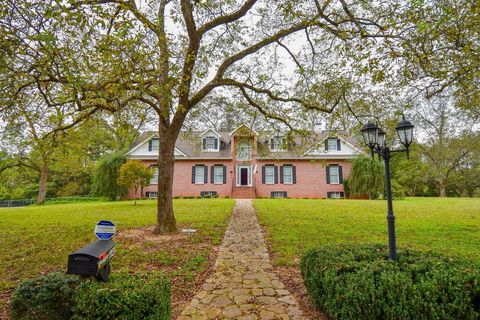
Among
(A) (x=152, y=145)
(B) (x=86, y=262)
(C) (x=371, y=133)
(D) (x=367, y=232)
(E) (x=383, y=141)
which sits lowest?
(D) (x=367, y=232)

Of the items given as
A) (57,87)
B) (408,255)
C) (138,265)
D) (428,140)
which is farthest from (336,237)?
(428,140)

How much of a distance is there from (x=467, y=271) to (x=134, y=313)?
127 inches

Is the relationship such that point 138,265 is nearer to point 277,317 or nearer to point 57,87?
point 277,317

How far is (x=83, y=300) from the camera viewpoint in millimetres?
2197

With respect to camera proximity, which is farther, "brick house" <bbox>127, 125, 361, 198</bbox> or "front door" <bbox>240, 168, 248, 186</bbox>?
"front door" <bbox>240, 168, 248, 186</bbox>

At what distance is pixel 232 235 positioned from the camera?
23.9ft

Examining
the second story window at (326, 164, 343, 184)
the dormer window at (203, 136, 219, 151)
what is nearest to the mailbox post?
the dormer window at (203, 136, 219, 151)

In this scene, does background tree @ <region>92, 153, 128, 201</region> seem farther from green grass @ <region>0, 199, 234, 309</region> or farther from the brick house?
green grass @ <region>0, 199, 234, 309</region>

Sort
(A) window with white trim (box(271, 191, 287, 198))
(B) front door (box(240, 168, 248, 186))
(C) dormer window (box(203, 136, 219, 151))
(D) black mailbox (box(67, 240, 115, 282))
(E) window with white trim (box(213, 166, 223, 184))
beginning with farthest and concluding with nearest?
(B) front door (box(240, 168, 248, 186)) < (C) dormer window (box(203, 136, 219, 151)) < (E) window with white trim (box(213, 166, 223, 184)) < (A) window with white trim (box(271, 191, 287, 198)) < (D) black mailbox (box(67, 240, 115, 282))

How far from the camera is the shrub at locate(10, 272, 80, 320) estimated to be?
2234mm

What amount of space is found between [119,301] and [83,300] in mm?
325

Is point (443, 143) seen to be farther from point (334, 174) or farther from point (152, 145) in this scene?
point (152, 145)

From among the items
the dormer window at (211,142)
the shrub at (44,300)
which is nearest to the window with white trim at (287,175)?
the dormer window at (211,142)

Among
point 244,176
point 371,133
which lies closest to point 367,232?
point 371,133
